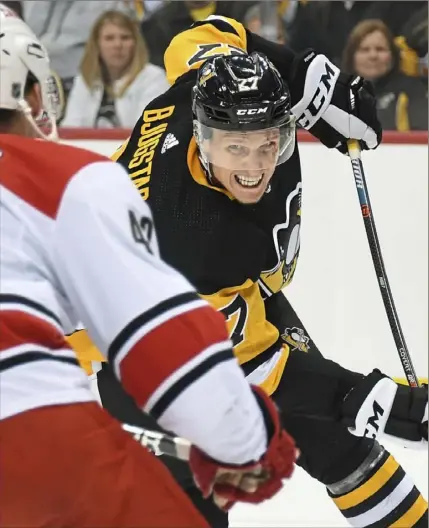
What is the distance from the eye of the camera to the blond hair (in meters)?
3.58

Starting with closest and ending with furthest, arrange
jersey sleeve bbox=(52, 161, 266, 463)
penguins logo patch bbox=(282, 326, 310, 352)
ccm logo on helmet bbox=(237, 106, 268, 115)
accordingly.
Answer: jersey sleeve bbox=(52, 161, 266, 463) < ccm logo on helmet bbox=(237, 106, 268, 115) < penguins logo patch bbox=(282, 326, 310, 352)

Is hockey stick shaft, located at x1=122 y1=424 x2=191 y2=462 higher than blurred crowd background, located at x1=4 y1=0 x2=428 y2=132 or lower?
higher

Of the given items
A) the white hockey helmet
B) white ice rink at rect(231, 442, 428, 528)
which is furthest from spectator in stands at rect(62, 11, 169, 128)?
the white hockey helmet

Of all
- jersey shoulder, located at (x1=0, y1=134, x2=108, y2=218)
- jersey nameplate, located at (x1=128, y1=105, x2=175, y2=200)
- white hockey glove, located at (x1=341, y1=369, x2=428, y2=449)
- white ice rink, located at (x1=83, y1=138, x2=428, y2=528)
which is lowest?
white ice rink, located at (x1=83, y1=138, x2=428, y2=528)

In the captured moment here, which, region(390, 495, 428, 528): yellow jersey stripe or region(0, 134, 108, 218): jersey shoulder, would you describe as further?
region(390, 495, 428, 528): yellow jersey stripe

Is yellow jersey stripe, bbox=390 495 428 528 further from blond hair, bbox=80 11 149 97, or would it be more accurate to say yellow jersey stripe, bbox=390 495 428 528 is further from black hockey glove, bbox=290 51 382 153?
blond hair, bbox=80 11 149 97

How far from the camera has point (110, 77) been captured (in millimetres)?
3643

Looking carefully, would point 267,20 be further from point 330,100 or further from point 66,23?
point 330,100

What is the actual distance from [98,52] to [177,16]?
33cm

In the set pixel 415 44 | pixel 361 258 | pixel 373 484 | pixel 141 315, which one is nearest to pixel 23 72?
pixel 141 315

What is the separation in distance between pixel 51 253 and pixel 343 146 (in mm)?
1205

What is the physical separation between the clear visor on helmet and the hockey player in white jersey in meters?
0.66

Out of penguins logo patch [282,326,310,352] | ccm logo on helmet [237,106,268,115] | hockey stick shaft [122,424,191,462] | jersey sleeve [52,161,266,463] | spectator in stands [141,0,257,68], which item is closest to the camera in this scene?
jersey sleeve [52,161,266,463]

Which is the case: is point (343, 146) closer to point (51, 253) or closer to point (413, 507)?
point (413, 507)
